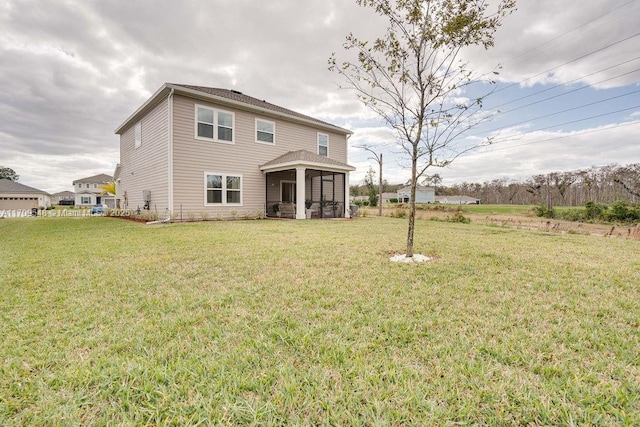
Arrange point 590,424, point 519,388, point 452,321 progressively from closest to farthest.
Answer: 1. point 590,424
2. point 519,388
3. point 452,321

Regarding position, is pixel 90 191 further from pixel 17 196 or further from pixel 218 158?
pixel 218 158

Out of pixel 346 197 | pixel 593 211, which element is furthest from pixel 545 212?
pixel 346 197

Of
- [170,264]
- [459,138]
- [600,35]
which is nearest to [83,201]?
[170,264]

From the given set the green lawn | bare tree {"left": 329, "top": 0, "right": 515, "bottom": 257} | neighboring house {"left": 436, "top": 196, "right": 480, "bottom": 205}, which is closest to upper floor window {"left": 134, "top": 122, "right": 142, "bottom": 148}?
the green lawn

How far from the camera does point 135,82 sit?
16.3 meters

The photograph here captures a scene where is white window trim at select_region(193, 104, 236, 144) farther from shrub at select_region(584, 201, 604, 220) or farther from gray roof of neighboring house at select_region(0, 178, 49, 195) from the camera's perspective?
gray roof of neighboring house at select_region(0, 178, 49, 195)

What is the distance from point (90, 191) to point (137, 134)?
158 feet

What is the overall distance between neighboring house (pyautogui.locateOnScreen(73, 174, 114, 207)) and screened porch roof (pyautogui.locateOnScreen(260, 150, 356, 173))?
45.6 m

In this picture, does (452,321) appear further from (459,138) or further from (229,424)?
(459,138)

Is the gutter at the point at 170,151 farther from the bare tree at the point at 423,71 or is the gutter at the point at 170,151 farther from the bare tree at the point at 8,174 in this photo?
the bare tree at the point at 8,174

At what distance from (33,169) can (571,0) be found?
61.4 meters

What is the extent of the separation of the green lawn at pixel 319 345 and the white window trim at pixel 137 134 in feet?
41.2

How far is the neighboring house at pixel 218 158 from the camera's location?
12.0m

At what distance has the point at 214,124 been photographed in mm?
12875
